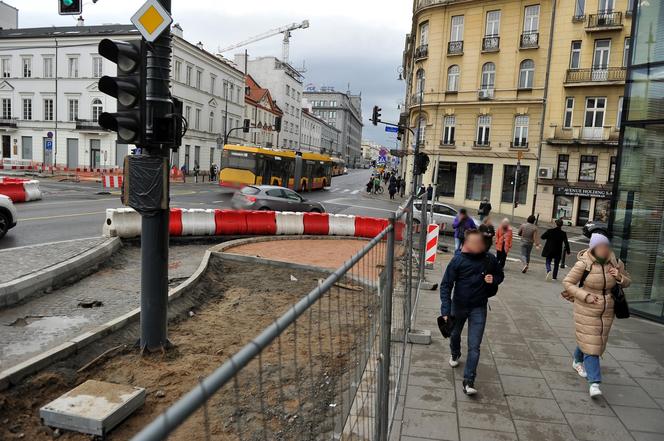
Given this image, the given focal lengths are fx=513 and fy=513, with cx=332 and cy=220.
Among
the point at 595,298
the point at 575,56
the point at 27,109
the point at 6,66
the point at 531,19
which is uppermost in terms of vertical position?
the point at 531,19

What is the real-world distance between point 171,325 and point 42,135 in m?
53.9

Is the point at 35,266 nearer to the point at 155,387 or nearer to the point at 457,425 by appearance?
the point at 155,387

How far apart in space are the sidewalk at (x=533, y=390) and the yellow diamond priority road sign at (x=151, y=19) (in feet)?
15.4

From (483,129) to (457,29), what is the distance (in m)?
7.51

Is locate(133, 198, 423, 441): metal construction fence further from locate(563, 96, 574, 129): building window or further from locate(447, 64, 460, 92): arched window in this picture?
locate(447, 64, 460, 92): arched window

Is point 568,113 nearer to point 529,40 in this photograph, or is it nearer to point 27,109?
point 529,40

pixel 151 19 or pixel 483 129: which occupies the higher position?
pixel 483 129

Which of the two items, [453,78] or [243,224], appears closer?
[243,224]

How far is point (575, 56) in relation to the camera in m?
32.6

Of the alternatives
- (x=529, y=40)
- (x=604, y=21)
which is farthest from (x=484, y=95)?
(x=604, y=21)

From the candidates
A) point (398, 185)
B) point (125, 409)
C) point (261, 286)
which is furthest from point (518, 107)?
point (125, 409)

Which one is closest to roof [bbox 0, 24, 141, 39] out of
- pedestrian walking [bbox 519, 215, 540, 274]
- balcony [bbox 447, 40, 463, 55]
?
balcony [bbox 447, 40, 463, 55]

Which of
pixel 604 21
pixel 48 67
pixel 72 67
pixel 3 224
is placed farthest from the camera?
pixel 48 67

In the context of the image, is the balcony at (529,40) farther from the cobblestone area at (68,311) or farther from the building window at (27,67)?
the building window at (27,67)
